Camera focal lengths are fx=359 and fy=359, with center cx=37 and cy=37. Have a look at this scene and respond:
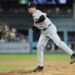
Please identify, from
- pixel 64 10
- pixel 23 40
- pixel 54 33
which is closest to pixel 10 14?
pixel 64 10

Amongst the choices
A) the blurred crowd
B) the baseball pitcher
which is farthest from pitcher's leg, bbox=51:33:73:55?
the blurred crowd

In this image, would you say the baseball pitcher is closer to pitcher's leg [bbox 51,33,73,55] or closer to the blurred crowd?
pitcher's leg [bbox 51,33,73,55]

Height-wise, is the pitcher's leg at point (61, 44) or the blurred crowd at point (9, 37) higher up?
the pitcher's leg at point (61, 44)

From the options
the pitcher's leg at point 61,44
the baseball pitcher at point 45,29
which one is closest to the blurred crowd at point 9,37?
the baseball pitcher at point 45,29

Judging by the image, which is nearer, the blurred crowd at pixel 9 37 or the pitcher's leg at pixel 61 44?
the pitcher's leg at pixel 61 44

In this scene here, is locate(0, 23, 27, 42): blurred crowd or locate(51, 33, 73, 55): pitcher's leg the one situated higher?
locate(51, 33, 73, 55): pitcher's leg

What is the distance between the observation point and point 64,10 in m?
28.5

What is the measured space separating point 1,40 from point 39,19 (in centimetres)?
1278

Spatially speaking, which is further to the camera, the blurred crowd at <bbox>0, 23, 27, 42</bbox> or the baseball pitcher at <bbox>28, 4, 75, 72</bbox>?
the blurred crowd at <bbox>0, 23, 27, 42</bbox>

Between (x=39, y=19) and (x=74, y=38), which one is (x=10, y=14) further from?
(x=39, y=19)

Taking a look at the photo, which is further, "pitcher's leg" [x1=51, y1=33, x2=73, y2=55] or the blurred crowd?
the blurred crowd

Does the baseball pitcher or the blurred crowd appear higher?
the baseball pitcher

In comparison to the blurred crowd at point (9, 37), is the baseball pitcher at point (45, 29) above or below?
above

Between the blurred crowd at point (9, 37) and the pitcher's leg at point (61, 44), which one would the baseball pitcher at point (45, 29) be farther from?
the blurred crowd at point (9, 37)
